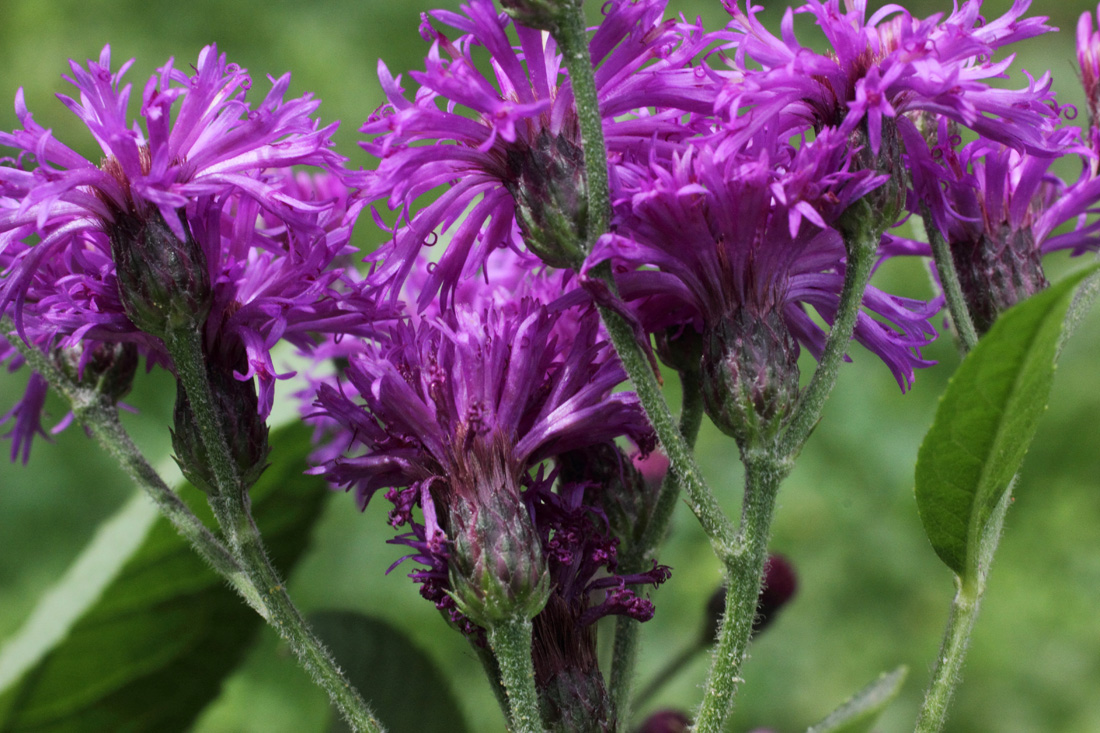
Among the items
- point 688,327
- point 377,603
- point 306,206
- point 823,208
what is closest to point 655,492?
point 688,327

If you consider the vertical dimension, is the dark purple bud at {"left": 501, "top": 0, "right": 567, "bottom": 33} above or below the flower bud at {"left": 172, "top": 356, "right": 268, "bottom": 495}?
above

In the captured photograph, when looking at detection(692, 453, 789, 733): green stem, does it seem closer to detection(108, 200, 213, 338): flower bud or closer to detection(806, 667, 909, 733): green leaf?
detection(806, 667, 909, 733): green leaf

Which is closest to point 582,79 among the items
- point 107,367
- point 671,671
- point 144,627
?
point 107,367

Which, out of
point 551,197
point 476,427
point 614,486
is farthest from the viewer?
point 614,486

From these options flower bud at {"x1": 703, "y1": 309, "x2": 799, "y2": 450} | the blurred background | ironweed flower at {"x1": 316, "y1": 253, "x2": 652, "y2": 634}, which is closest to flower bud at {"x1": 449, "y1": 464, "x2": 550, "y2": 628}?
ironweed flower at {"x1": 316, "y1": 253, "x2": 652, "y2": 634}

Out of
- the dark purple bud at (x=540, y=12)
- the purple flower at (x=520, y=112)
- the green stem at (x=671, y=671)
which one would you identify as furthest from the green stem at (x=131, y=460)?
the green stem at (x=671, y=671)

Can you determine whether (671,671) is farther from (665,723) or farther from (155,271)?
(155,271)
